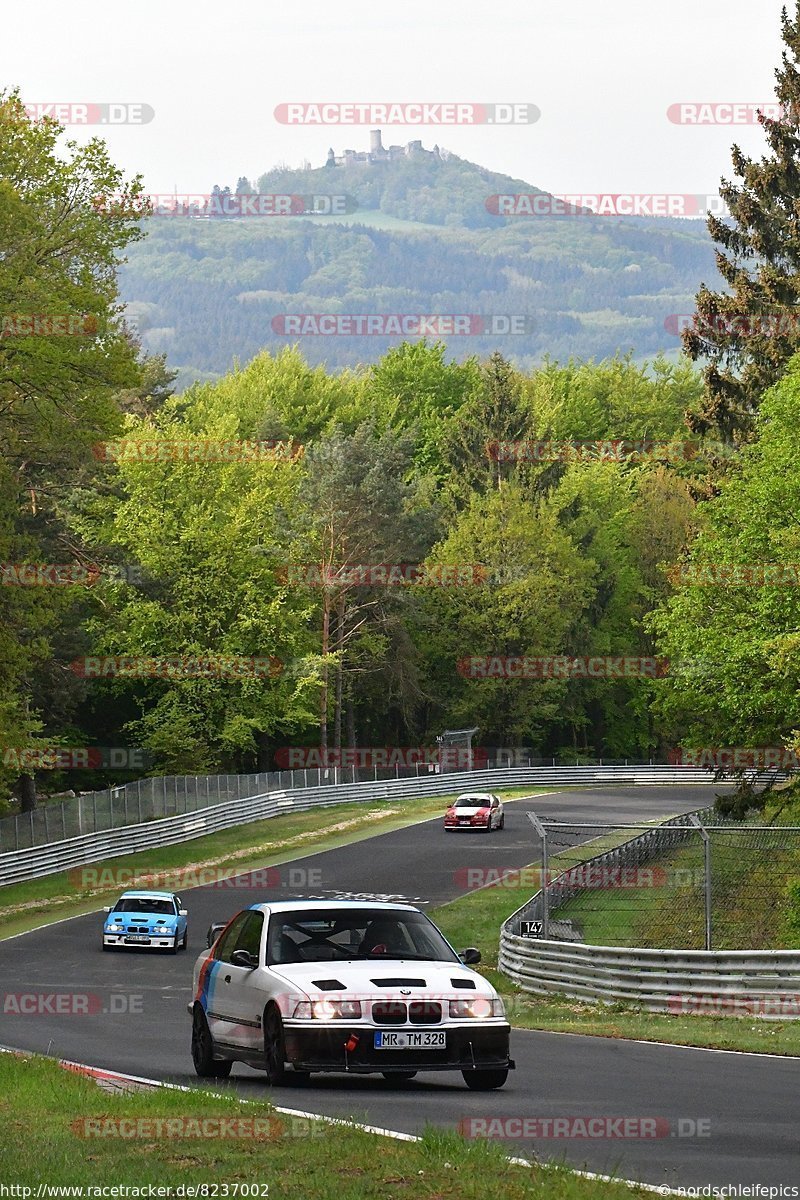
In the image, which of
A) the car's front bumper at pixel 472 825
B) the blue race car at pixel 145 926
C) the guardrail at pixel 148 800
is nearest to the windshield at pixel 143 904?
the blue race car at pixel 145 926

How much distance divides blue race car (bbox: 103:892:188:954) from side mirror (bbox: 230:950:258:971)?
76.2 feet

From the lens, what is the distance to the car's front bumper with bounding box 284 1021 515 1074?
12719mm

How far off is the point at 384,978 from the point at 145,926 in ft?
81.5

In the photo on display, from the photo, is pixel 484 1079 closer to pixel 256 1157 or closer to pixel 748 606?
pixel 256 1157

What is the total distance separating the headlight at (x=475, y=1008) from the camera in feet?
42.3

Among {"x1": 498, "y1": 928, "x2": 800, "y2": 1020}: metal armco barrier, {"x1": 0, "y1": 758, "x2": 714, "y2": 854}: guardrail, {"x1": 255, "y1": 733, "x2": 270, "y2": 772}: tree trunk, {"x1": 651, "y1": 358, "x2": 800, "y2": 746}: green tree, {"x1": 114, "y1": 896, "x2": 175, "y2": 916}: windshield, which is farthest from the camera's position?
{"x1": 255, "y1": 733, "x2": 270, "y2": 772}: tree trunk

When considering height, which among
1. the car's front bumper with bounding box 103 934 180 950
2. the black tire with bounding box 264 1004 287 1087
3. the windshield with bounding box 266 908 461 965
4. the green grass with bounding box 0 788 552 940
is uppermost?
the windshield with bounding box 266 908 461 965

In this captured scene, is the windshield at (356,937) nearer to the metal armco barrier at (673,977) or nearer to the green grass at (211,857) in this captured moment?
the metal armco barrier at (673,977)

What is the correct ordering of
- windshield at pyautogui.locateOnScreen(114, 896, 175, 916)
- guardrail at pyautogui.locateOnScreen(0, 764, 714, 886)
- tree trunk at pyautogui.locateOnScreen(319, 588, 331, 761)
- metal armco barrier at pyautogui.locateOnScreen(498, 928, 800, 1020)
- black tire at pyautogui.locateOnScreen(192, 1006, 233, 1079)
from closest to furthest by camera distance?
black tire at pyautogui.locateOnScreen(192, 1006, 233, 1079) < metal armco barrier at pyautogui.locateOnScreen(498, 928, 800, 1020) < windshield at pyautogui.locateOnScreen(114, 896, 175, 916) < guardrail at pyautogui.locateOnScreen(0, 764, 714, 886) < tree trunk at pyautogui.locateOnScreen(319, 588, 331, 761)

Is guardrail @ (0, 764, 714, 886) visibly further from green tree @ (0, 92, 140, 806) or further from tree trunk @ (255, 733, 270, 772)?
tree trunk @ (255, 733, 270, 772)

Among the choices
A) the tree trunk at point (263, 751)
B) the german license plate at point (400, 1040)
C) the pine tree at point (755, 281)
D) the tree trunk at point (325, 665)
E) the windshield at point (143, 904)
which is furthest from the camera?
the tree trunk at point (263, 751)

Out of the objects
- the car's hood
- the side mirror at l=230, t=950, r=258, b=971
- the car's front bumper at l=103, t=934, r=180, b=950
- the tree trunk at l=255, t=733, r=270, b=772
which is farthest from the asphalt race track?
the tree trunk at l=255, t=733, r=270, b=772

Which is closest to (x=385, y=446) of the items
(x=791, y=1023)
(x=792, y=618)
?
(x=792, y=618)

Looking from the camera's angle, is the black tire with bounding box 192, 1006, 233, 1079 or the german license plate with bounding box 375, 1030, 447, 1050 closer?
the german license plate with bounding box 375, 1030, 447, 1050
